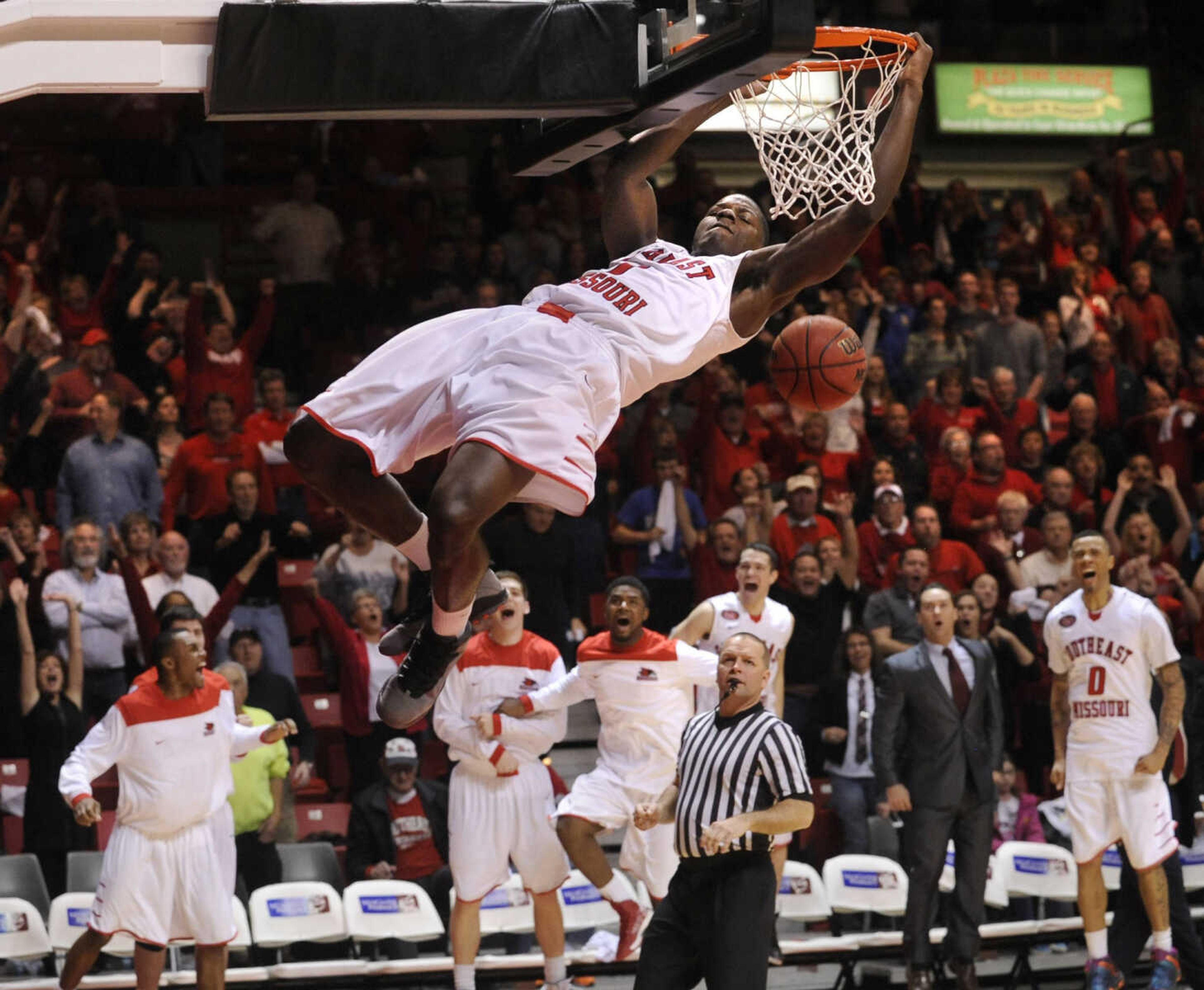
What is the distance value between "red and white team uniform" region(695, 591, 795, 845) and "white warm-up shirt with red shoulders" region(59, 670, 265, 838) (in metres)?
2.66

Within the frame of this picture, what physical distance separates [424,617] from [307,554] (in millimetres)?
6365

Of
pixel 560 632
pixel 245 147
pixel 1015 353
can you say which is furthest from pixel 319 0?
pixel 245 147

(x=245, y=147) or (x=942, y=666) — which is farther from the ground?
(x=245, y=147)

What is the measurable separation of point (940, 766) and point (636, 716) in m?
1.69

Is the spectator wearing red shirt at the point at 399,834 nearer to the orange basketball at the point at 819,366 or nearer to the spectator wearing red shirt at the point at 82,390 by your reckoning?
the spectator wearing red shirt at the point at 82,390

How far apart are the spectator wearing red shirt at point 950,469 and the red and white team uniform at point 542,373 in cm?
742

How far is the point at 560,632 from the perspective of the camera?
10984 millimetres

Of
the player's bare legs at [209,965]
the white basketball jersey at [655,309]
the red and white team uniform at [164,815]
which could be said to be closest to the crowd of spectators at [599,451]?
the red and white team uniform at [164,815]

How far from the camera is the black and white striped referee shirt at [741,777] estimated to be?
6.80 meters

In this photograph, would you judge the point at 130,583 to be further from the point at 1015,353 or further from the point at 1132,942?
the point at 1015,353

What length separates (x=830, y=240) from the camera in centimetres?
494

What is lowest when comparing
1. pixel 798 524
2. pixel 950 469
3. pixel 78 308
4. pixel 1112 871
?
pixel 1112 871

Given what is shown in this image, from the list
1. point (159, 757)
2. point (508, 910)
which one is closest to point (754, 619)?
point (508, 910)

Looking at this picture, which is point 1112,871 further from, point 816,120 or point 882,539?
point 816,120
